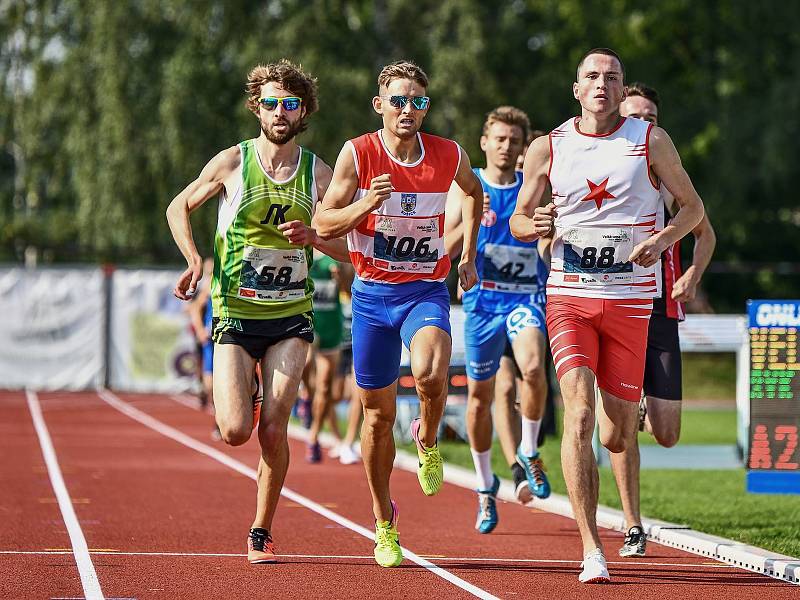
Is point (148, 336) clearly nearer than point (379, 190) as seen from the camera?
No

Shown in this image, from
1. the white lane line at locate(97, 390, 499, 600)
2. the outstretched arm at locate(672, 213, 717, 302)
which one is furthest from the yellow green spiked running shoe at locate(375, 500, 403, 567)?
the outstretched arm at locate(672, 213, 717, 302)

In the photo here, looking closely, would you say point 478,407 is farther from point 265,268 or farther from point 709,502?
point 709,502

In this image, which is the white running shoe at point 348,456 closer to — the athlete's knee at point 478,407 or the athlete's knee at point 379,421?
the athlete's knee at point 478,407

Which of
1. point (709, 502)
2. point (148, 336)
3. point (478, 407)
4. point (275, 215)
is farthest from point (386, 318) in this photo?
point (148, 336)

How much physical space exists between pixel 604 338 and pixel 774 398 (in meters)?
3.50

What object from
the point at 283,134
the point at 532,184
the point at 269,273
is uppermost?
the point at 283,134

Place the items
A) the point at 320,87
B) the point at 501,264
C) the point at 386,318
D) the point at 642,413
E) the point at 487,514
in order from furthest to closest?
the point at 320,87 → the point at 501,264 → the point at 487,514 → the point at 642,413 → the point at 386,318

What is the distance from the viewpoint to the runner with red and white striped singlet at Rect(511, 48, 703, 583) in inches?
288

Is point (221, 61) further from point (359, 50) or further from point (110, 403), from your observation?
point (110, 403)

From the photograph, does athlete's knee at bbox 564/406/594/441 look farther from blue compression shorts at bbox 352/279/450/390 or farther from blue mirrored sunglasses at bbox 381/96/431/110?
blue mirrored sunglasses at bbox 381/96/431/110

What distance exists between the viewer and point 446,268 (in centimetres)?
784

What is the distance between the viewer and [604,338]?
7566 mm

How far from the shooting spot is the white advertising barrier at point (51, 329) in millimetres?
28750

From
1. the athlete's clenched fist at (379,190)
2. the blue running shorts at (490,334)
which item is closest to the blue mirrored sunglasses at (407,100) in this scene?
the athlete's clenched fist at (379,190)
